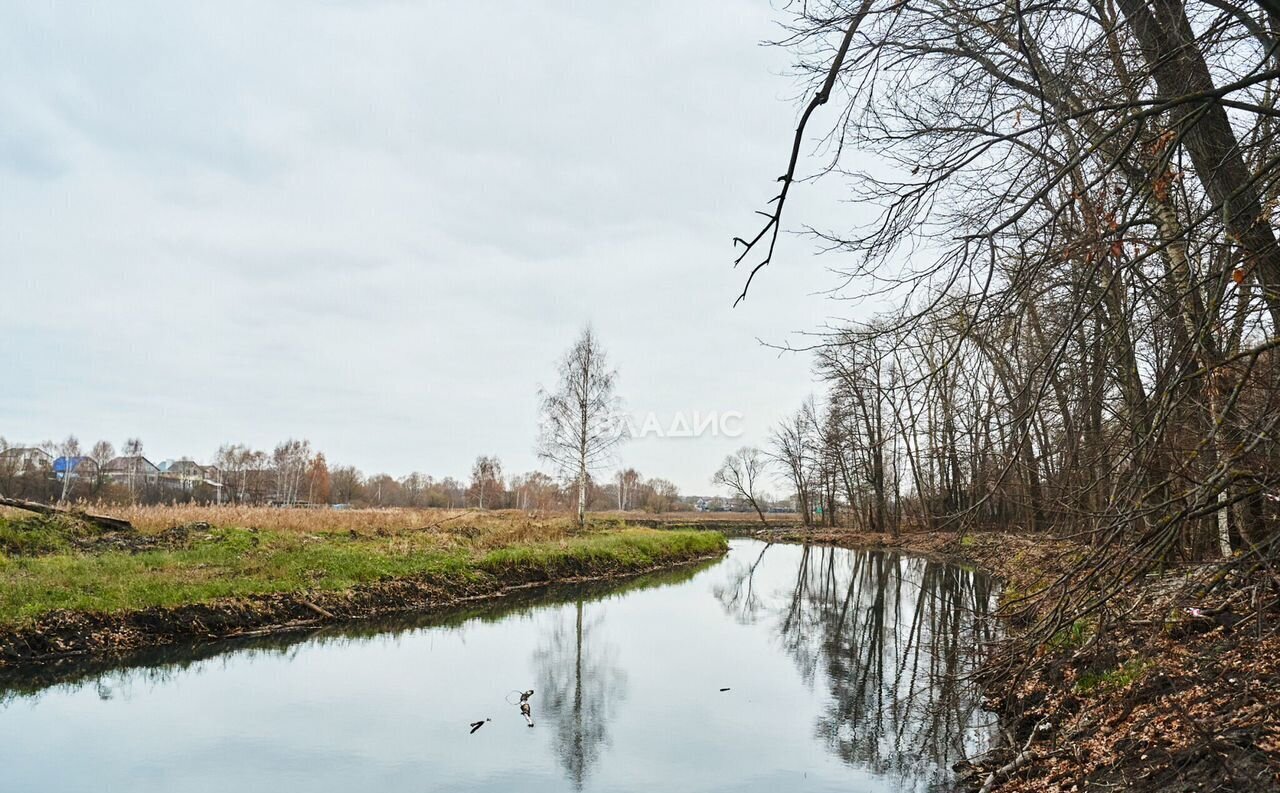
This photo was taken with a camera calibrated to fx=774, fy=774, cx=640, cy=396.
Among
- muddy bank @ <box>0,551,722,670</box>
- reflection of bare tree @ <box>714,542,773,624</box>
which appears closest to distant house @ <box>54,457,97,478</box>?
muddy bank @ <box>0,551,722,670</box>

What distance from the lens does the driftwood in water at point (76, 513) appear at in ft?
49.8

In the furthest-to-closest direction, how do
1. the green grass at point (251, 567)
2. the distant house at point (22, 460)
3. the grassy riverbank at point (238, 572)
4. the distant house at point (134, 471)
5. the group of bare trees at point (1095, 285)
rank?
the distant house at point (134, 471)
the distant house at point (22, 460)
the green grass at point (251, 567)
the grassy riverbank at point (238, 572)
the group of bare trees at point (1095, 285)

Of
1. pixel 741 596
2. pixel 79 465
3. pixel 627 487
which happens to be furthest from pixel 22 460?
pixel 627 487

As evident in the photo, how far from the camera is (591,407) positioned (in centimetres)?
3070

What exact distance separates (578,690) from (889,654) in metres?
4.54

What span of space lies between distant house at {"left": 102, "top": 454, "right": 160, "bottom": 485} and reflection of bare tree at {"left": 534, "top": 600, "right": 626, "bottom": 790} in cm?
5298

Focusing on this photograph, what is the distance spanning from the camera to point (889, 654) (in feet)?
35.3

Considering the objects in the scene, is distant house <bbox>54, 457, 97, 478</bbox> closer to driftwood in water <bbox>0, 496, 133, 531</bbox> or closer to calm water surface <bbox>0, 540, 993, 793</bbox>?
driftwood in water <bbox>0, 496, 133, 531</bbox>

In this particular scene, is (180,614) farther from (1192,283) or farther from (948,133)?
(1192,283)

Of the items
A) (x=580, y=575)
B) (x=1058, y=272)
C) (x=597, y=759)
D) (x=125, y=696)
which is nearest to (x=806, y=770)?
(x=597, y=759)

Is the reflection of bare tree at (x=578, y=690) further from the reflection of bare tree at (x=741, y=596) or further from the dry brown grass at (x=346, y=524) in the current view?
the dry brown grass at (x=346, y=524)

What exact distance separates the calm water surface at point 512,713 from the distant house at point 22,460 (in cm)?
4105

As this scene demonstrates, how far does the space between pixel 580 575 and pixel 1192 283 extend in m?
17.7

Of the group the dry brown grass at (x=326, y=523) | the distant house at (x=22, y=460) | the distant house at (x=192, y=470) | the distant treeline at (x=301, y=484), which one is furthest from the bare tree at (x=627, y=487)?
the dry brown grass at (x=326, y=523)
